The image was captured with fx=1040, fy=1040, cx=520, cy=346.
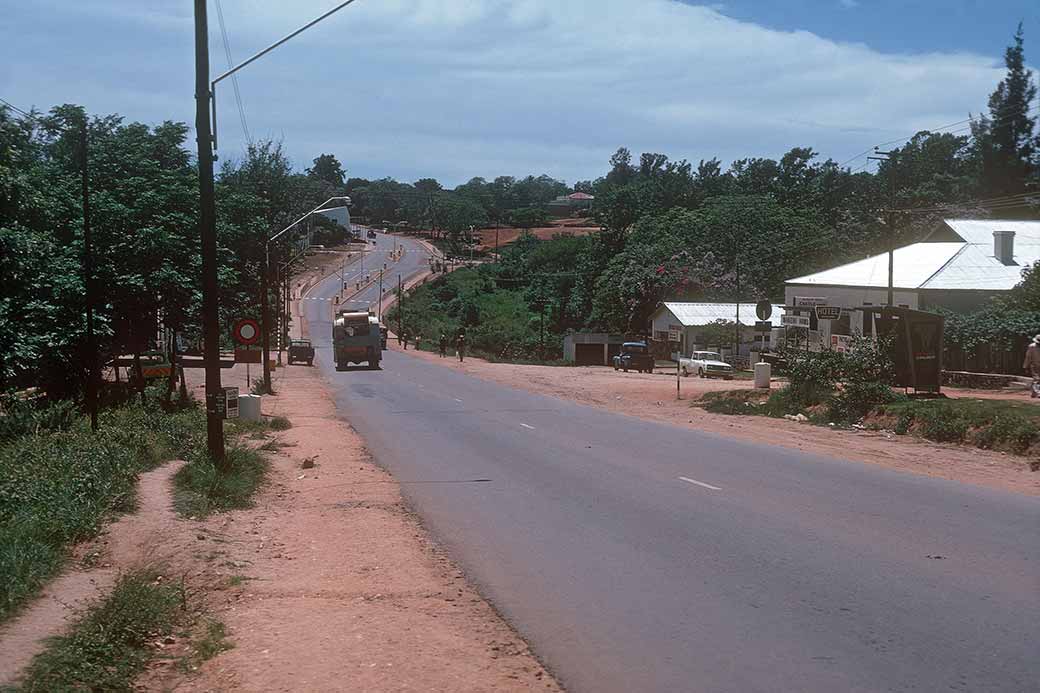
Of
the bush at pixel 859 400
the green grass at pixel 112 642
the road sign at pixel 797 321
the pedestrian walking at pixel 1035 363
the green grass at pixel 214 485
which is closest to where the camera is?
the green grass at pixel 112 642

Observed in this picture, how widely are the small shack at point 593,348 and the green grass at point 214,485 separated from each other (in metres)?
62.0

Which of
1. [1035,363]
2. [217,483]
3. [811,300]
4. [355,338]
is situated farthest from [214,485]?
[355,338]

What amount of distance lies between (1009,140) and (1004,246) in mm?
50091

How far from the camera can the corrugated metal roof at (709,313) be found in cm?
6700

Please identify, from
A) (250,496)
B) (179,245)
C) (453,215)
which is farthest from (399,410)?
(453,215)

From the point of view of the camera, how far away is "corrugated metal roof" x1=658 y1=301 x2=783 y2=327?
67000 millimetres

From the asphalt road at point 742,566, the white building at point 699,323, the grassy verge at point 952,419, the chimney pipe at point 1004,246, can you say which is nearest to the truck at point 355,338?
the white building at point 699,323

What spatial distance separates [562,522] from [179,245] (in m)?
18.2

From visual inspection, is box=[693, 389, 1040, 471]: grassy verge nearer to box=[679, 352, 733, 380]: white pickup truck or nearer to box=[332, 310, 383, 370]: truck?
box=[679, 352, 733, 380]: white pickup truck

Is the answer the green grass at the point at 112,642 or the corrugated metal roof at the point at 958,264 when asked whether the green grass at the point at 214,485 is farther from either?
the corrugated metal roof at the point at 958,264

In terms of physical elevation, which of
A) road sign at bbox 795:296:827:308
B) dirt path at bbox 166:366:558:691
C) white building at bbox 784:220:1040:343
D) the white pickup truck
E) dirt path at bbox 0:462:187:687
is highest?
white building at bbox 784:220:1040:343

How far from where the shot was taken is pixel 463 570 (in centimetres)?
1027

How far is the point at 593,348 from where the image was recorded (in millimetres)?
78438

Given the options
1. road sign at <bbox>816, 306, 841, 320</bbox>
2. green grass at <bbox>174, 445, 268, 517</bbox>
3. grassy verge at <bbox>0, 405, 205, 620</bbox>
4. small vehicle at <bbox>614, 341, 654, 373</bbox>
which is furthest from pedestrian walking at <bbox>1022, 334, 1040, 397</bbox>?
small vehicle at <bbox>614, 341, 654, 373</bbox>
